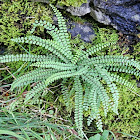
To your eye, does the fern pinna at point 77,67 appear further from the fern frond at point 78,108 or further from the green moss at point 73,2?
the green moss at point 73,2

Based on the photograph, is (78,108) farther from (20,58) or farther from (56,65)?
(20,58)

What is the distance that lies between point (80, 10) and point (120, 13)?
726 millimetres

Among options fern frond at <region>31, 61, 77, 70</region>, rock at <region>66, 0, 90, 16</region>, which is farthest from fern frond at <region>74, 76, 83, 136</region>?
rock at <region>66, 0, 90, 16</region>

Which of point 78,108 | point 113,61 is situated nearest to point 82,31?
point 113,61

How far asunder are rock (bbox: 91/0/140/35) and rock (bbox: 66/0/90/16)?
0.11 m

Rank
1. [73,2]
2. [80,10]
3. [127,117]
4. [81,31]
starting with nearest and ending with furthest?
[73,2], [80,10], [81,31], [127,117]

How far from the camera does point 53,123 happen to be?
3.05 m

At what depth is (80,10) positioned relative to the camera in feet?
9.49

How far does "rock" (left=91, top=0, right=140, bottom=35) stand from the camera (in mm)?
2783

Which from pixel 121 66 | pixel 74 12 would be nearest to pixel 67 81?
pixel 121 66

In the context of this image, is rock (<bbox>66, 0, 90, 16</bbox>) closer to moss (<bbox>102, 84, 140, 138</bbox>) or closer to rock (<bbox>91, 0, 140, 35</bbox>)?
rock (<bbox>91, 0, 140, 35</bbox>)

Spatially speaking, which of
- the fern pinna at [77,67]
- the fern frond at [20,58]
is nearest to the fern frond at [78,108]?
the fern pinna at [77,67]

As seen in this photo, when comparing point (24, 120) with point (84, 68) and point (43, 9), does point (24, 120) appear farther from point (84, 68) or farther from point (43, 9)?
point (43, 9)

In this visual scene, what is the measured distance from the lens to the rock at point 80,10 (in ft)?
9.42
